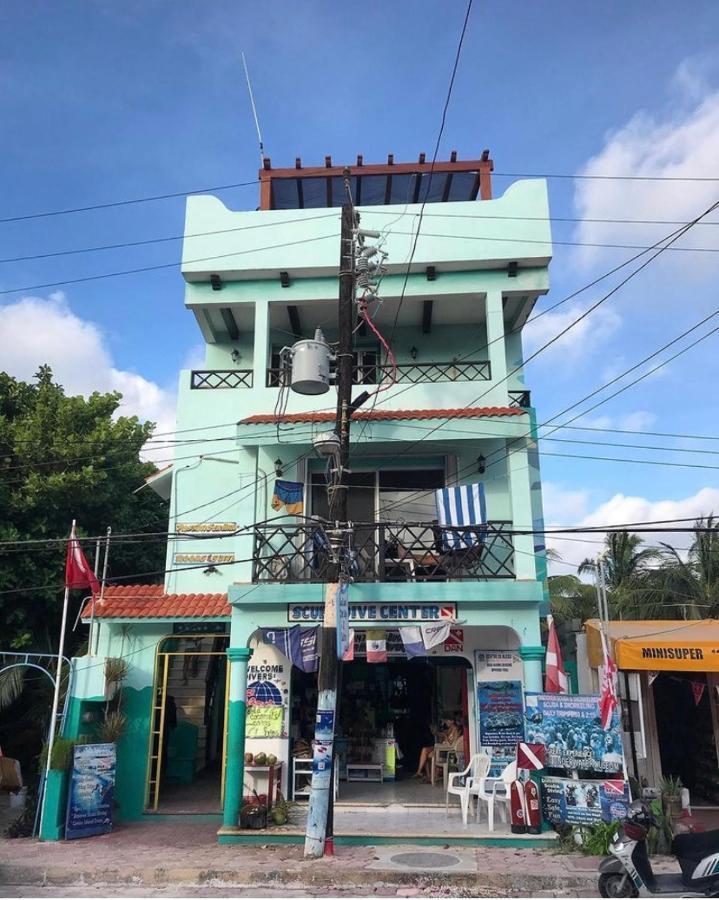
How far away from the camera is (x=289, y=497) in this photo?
497 inches

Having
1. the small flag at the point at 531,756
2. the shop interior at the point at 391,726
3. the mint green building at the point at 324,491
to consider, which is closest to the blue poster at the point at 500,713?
the mint green building at the point at 324,491

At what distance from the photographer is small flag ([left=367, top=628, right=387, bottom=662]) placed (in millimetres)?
11688

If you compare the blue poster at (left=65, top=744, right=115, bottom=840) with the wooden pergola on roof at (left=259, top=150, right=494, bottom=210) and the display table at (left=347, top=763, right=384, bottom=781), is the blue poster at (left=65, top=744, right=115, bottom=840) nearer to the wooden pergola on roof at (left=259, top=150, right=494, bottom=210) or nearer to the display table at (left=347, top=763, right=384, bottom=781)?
the display table at (left=347, top=763, right=384, bottom=781)

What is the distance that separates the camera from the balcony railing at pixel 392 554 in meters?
11.9

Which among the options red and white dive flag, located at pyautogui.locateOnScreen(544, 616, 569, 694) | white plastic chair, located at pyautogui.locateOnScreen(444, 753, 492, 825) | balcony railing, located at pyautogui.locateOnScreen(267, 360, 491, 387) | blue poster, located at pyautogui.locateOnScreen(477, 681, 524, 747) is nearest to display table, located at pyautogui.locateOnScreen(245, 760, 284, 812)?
white plastic chair, located at pyautogui.locateOnScreen(444, 753, 492, 825)

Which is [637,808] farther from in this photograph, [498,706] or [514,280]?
[514,280]

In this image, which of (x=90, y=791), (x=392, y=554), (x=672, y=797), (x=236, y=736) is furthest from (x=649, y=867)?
(x=90, y=791)

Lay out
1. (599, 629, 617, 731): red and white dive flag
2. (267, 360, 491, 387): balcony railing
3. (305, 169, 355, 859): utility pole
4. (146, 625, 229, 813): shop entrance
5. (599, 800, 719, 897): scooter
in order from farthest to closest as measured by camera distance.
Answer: (267, 360, 491, 387): balcony railing < (146, 625, 229, 813): shop entrance < (599, 629, 617, 731): red and white dive flag < (305, 169, 355, 859): utility pole < (599, 800, 719, 897): scooter

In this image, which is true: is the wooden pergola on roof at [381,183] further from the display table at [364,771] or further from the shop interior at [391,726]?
the display table at [364,771]

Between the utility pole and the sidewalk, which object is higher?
the utility pole

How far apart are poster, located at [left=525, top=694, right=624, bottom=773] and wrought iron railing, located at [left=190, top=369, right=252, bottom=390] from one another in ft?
27.6

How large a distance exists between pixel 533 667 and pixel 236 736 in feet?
15.8

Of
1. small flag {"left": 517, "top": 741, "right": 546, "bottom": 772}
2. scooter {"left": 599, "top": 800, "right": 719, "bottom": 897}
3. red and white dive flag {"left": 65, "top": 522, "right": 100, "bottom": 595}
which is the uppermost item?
red and white dive flag {"left": 65, "top": 522, "right": 100, "bottom": 595}

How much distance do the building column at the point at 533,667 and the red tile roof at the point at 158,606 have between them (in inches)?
204
